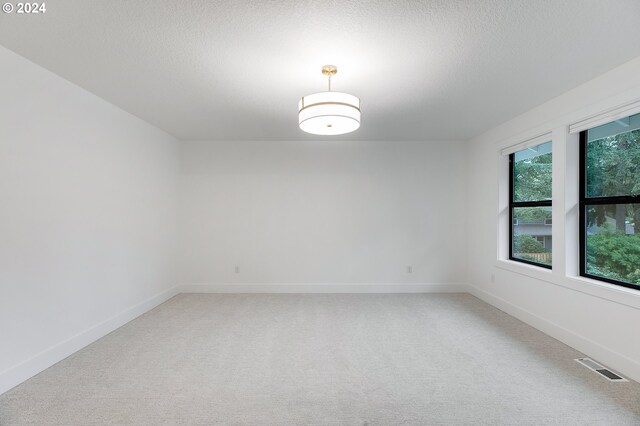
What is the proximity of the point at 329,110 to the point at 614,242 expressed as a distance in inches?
109

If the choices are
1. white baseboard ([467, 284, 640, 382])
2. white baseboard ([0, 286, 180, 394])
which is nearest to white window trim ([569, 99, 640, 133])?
white baseboard ([467, 284, 640, 382])

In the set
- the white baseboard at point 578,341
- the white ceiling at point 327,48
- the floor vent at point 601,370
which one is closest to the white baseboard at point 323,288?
the white baseboard at point 578,341

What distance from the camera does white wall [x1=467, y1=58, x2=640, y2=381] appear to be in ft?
8.09

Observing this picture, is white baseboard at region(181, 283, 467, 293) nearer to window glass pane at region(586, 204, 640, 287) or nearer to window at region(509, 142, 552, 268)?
window at region(509, 142, 552, 268)

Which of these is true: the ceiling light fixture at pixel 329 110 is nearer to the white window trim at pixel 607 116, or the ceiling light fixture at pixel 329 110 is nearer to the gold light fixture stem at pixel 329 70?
the gold light fixture stem at pixel 329 70

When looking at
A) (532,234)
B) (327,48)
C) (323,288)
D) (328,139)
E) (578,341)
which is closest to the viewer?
(327,48)

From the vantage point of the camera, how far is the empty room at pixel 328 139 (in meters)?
1.95

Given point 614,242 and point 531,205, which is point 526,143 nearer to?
point 531,205

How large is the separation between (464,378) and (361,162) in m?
3.47

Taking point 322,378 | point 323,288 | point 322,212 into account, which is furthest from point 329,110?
point 323,288

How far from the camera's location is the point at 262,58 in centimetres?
235

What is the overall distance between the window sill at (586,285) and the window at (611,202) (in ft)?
0.41

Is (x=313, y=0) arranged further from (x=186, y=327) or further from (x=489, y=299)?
(x=489, y=299)

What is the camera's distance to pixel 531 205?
3.74 meters
